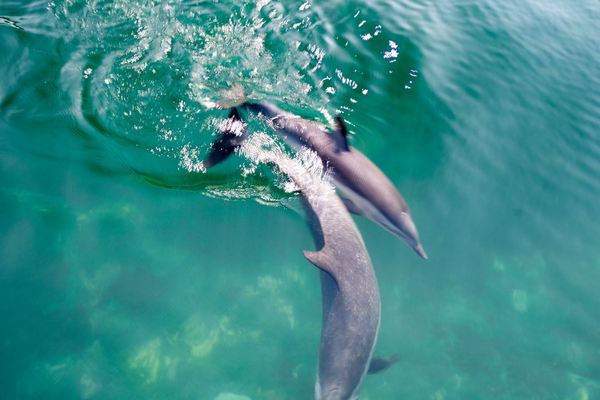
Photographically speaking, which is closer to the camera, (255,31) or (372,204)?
(372,204)

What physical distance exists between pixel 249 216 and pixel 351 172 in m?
1.89

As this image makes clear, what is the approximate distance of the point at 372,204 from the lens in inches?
279

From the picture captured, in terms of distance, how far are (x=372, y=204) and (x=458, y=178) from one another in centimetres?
258

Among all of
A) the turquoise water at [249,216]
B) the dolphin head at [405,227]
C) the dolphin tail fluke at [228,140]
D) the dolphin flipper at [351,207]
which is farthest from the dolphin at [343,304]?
the dolphin tail fluke at [228,140]

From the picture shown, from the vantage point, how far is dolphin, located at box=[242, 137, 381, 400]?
18.0 ft

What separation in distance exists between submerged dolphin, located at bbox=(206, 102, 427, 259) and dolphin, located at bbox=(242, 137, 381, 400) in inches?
18.4

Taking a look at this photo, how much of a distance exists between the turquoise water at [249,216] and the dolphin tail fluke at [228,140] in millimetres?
234

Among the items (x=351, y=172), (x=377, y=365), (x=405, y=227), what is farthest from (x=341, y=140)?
(x=377, y=365)

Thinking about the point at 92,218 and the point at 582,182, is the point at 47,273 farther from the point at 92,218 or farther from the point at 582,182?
the point at 582,182

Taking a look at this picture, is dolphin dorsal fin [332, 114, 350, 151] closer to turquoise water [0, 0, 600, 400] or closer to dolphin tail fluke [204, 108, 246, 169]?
turquoise water [0, 0, 600, 400]

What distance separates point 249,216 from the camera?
752cm

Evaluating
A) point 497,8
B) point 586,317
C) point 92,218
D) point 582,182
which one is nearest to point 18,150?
point 92,218

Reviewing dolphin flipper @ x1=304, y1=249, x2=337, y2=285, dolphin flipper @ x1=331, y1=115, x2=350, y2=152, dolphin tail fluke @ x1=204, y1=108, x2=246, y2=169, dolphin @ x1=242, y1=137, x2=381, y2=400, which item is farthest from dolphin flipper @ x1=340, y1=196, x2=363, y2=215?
dolphin tail fluke @ x1=204, y1=108, x2=246, y2=169

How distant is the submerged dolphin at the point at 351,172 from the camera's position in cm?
700
